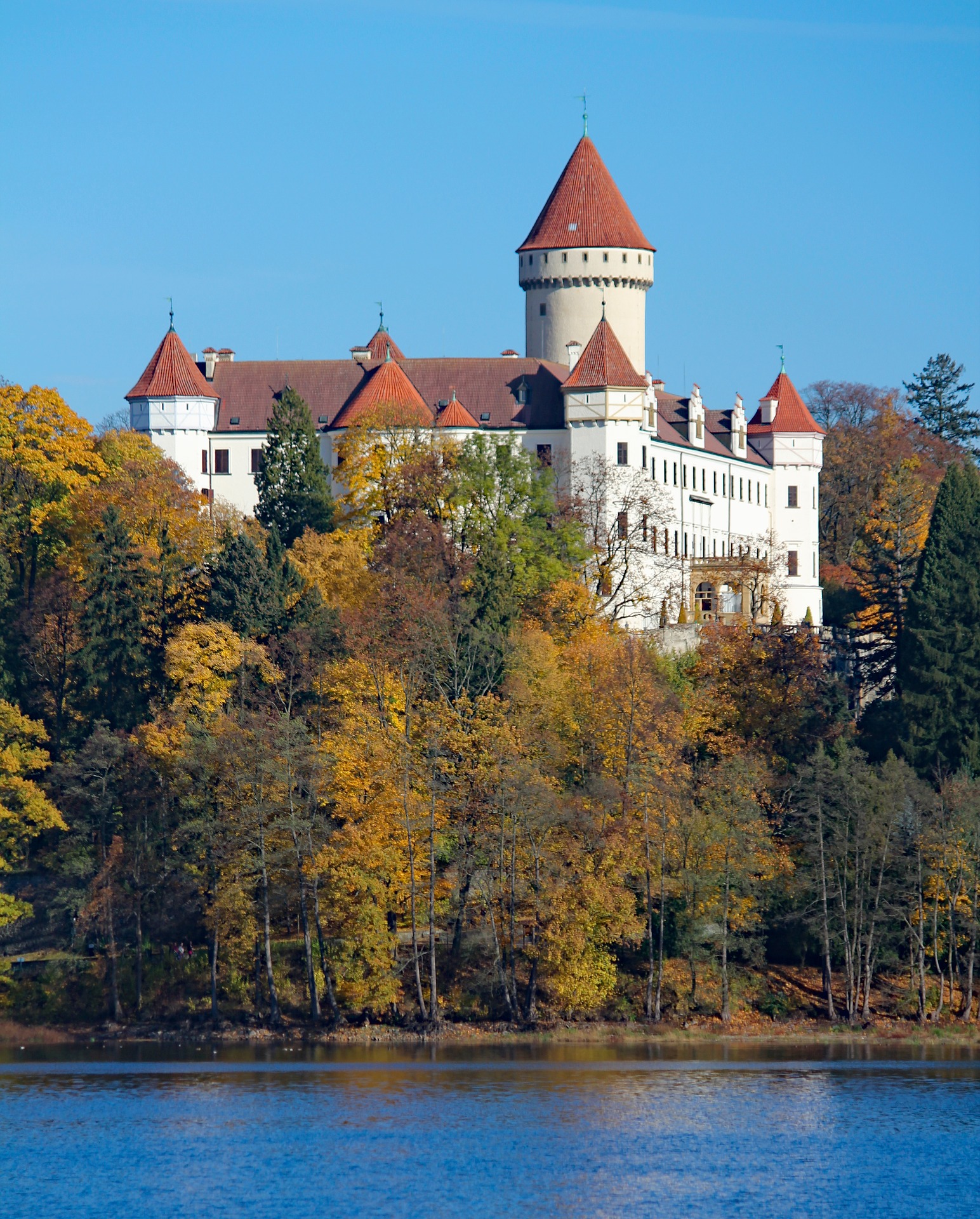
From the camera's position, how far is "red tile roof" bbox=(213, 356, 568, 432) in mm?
91750

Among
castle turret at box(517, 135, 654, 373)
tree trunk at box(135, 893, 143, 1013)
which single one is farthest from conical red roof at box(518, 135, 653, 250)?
tree trunk at box(135, 893, 143, 1013)

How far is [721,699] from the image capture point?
6500 cm

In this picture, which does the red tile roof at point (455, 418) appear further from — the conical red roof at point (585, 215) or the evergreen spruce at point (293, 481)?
the conical red roof at point (585, 215)

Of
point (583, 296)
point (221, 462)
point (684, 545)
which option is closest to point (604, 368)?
point (684, 545)

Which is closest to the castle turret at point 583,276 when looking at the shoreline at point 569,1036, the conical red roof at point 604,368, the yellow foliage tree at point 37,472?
the conical red roof at point 604,368

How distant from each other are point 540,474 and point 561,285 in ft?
77.1

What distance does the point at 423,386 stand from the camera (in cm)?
9531

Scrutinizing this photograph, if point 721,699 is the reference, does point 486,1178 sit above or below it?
below

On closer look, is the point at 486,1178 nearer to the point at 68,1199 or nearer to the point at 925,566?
the point at 68,1199

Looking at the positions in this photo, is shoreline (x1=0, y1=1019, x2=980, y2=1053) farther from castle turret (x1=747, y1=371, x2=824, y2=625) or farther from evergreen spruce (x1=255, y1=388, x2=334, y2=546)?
castle turret (x1=747, y1=371, x2=824, y2=625)

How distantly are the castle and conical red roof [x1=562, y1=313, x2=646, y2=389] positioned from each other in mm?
71

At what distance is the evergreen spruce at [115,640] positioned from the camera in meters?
64.8

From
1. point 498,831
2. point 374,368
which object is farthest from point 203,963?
point 374,368

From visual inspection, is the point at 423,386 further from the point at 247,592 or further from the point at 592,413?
the point at 247,592
